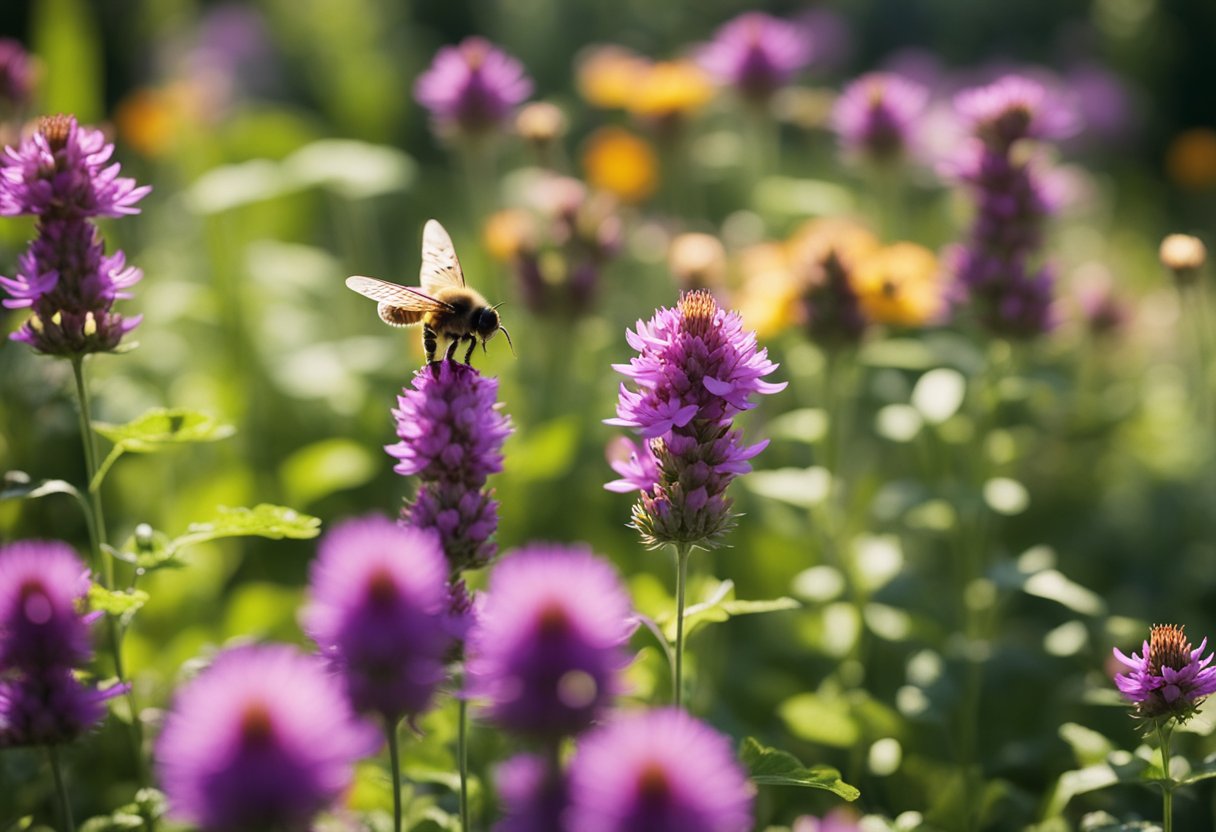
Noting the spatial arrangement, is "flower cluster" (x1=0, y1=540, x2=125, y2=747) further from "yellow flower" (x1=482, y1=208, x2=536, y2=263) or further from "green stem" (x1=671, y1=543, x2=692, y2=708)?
"yellow flower" (x1=482, y1=208, x2=536, y2=263)

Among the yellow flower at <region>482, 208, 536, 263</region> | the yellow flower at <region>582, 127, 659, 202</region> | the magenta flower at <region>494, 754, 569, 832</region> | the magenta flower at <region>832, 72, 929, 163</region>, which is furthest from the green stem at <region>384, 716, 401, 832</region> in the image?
the yellow flower at <region>582, 127, 659, 202</region>

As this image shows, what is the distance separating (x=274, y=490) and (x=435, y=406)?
2098mm

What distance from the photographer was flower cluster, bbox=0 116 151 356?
1.99m

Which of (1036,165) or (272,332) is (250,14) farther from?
(1036,165)

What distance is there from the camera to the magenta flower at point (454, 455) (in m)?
1.80

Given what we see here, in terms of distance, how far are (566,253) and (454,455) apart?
6.19ft

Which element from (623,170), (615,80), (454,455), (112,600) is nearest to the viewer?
(454,455)

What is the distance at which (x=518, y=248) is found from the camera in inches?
142

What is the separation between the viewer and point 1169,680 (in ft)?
6.16

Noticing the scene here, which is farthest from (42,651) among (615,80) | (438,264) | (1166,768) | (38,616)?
(615,80)

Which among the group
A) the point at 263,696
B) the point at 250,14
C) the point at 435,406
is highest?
the point at 250,14

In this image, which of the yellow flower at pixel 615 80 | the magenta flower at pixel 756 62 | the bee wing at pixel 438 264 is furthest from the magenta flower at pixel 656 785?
the yellow flower at pixel 615 80

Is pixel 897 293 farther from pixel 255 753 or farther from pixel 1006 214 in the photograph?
pixel 255 753

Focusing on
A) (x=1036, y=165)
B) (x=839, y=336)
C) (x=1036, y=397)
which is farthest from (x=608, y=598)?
(x=1036, y=397)
